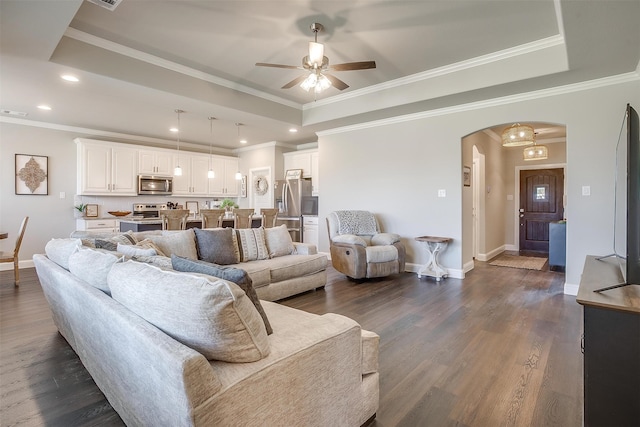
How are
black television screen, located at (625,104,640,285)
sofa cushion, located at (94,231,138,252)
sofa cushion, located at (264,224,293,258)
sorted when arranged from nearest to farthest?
black television screen, located at (625,104,640,285) < sofa cushion, located at (94,231,138,252) < sofa cushion, located at (264,224,293,258)

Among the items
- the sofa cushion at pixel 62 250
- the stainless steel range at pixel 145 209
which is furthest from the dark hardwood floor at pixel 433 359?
the stainless steel range at pixel 145 209

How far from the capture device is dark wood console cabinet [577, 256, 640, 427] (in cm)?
127

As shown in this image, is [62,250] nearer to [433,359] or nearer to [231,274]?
[231,274]

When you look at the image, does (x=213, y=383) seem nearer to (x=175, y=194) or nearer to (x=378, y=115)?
(x=378, y=115)

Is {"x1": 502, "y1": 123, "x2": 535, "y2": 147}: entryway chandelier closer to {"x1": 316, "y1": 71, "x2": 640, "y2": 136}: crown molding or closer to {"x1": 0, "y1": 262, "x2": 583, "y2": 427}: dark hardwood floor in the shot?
{"x1": 316, "y1": 71, "x2": 640, "y2": 136}: crown molding

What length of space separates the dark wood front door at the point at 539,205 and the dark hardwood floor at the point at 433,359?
12.9ft

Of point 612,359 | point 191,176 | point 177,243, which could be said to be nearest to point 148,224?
point 177,243

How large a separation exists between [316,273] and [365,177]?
7.93ft

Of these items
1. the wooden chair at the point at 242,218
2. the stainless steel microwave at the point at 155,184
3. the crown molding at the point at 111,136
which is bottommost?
the wooden chair at the point at 242,218

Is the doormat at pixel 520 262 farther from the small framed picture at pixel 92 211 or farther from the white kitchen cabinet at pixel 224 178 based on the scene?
the small framed picture at pixel 92 211

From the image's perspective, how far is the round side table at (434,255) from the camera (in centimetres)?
471

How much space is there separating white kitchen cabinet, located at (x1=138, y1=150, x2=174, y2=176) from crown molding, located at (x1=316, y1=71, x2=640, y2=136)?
4194 millimetres

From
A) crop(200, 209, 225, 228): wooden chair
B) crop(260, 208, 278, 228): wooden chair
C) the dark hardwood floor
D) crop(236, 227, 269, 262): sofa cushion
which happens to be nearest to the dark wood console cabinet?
the dark hardwood floor

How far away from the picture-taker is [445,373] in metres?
2.17
